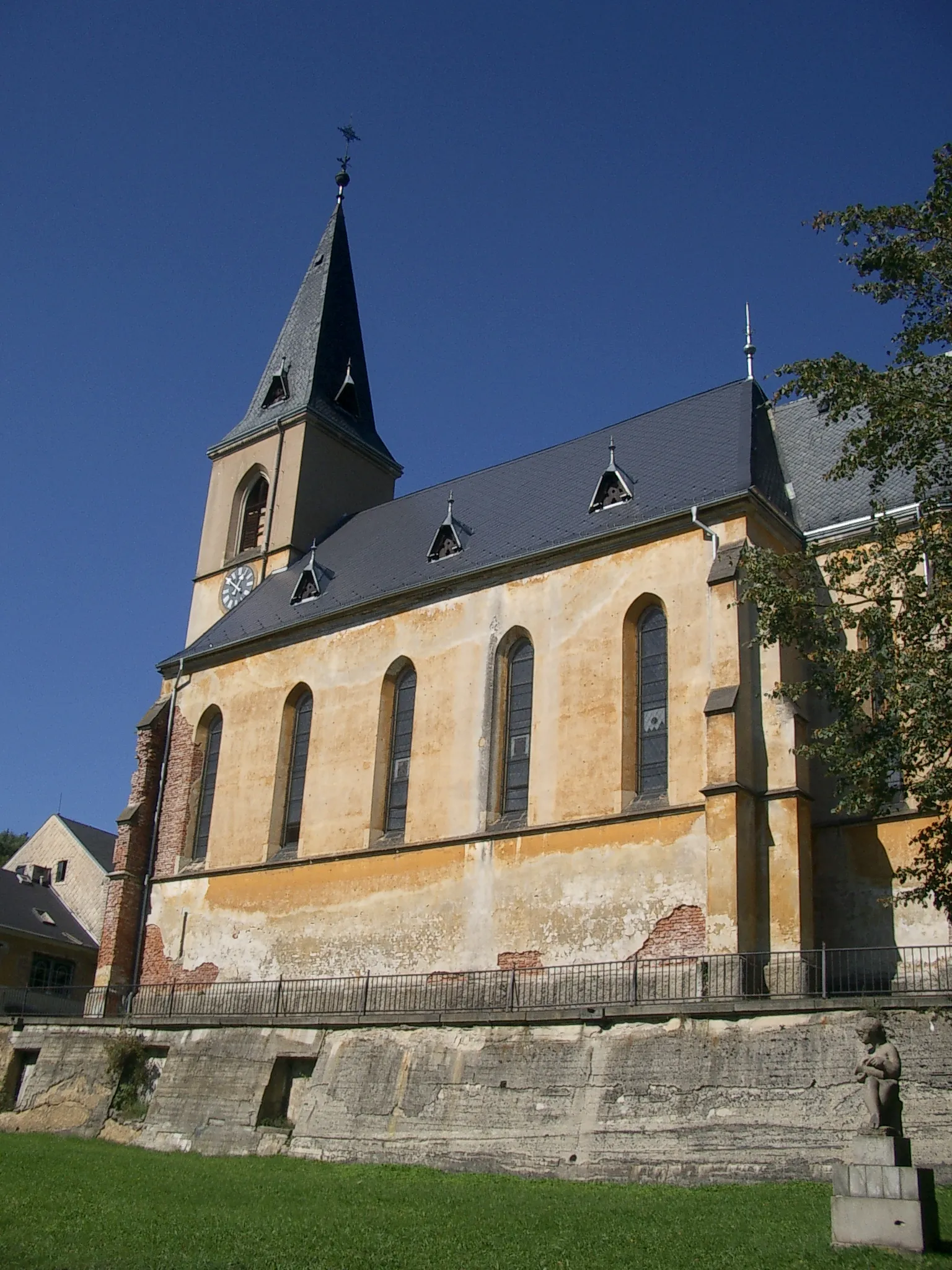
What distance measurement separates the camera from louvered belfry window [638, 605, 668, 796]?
72.0 ft

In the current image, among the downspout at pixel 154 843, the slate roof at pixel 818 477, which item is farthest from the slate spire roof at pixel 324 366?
the slate roof at pixel 818 477

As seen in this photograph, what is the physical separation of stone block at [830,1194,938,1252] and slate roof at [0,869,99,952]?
95.9ft

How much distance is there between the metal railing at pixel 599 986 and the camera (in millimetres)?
18828

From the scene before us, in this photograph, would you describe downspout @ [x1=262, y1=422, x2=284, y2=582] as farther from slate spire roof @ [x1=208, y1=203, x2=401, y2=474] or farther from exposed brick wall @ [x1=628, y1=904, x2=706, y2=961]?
exposed brick wall @ [x1=628, y1=904, x2=706, y2=961]

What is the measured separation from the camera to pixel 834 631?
669 inches

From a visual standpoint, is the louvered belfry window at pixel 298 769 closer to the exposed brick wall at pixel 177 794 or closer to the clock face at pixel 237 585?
the exposed brick wall at pixel 177 794

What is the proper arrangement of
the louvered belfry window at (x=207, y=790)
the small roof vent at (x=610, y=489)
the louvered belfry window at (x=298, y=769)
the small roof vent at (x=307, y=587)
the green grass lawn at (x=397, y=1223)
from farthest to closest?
the small roof vent at (x=307, y=587)
the louvered belfry window at (x=207, y=790)
the louvered belfry window at (x=298, y=769)
the small roof vent at (x=610, y=489)
the green grass lawn at (x=397, y=1223)

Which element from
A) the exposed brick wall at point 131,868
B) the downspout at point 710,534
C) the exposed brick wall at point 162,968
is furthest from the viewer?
the exposed brick wall at point 131,868

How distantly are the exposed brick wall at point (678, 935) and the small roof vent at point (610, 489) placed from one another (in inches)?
337

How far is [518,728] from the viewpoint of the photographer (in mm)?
24172

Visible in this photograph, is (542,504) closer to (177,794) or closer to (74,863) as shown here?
(177,794)

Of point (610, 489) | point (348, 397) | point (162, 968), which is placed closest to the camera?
point (610, 489)

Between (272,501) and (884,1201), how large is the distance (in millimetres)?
27643

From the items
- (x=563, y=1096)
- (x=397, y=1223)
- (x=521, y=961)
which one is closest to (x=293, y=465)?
(x=521, y=961)
